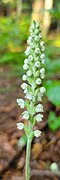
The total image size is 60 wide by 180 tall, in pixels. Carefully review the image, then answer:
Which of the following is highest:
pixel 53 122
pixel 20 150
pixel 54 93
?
pixel 54 93

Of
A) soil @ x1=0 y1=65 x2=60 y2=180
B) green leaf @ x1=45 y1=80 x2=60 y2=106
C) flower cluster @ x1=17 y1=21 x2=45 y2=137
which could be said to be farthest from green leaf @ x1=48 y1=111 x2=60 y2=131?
flower cluster @ x1=17 y1=21 x2=45 y2=137

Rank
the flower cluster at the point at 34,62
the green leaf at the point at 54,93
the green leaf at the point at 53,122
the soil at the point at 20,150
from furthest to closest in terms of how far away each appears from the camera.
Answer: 1. the green leaf at the point at 53,122
2. the green leaf at the point at 54,93
3. the soil at the point at 20,150
4. the flower cluster at the point at 34,62

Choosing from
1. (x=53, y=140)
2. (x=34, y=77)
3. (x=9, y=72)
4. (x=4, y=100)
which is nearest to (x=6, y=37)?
(x=9, y=72)

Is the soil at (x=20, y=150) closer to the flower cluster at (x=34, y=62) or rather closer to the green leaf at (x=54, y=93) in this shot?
the green leaf at (x=54, y=93)

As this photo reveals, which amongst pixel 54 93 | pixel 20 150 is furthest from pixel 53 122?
pixel 20 150

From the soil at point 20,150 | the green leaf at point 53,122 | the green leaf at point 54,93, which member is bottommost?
the soil at point 20,150

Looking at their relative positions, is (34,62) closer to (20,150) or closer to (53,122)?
(20,150)

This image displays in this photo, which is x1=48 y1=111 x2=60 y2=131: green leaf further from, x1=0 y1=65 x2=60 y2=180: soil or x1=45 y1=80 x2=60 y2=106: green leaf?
x1=45 y1=80 x2=60 y2=106: green leaf

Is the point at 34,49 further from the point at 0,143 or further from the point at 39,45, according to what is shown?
the point at 0,143

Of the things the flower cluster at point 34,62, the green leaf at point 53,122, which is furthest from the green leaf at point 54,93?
the flower cluster at point 34,62
